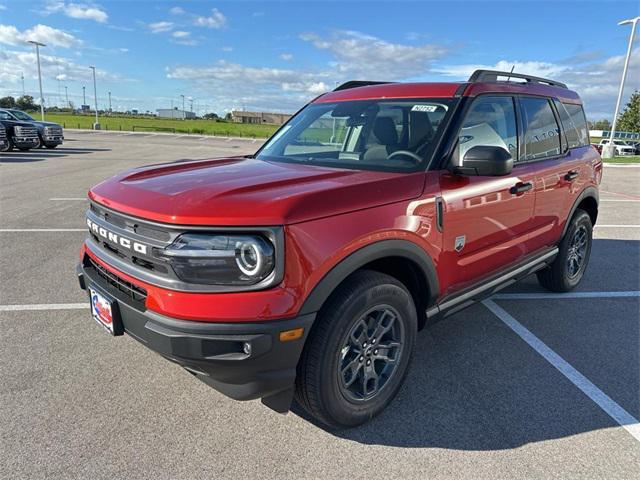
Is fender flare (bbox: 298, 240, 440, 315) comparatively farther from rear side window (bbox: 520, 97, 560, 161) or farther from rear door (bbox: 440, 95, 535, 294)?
rear side window (bbox: 520, 97, 560, 161)

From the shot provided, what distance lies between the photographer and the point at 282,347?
81.4 inches

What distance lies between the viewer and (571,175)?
4.18 m

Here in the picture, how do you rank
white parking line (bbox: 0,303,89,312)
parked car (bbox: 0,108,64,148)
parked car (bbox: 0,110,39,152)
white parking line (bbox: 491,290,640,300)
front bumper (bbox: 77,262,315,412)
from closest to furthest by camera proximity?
front bumper (bbox: 77,262,315,412)
white parking line (bbox: 0,303,89,312)
white parking line (bbox: 491,290,640,300)
parked car (bbox: 0,110,39,152)
parked car (bbox: 0,108,64,148)

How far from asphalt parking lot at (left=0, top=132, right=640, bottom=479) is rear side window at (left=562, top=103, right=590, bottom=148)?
1.71m

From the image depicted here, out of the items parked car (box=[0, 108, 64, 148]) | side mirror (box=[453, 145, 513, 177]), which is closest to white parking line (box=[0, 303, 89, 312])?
side mirror (box=[453, 145, 513, 177])

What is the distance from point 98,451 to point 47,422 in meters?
0.44

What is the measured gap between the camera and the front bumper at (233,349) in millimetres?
2004

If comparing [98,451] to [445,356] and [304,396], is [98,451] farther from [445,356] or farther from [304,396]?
→ [445,356]

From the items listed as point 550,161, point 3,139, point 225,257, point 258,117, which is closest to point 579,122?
point 550,161

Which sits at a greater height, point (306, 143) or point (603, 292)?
point (306, 143)

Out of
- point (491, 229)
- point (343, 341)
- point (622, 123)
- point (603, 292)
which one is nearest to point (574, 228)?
point (603, 292)

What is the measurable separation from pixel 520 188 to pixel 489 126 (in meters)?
0.53

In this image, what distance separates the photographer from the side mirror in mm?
2674

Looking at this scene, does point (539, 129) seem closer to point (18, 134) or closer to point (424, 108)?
point (424, 108)
